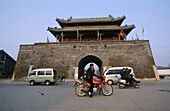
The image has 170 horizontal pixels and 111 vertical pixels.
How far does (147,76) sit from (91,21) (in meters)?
13.7

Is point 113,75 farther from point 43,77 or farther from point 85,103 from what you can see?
point 85,103

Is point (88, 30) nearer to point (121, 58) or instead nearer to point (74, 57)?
point (74, 57)

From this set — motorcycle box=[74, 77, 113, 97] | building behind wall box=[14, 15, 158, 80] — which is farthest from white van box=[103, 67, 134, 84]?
building behind wall box=[14, 15, 158, 80]

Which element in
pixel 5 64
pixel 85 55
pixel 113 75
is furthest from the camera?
pixel 5 64

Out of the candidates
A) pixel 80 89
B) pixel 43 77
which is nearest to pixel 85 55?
pixel 43 77

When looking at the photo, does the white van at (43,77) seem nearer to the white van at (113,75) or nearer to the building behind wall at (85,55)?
the white van at (113,75)

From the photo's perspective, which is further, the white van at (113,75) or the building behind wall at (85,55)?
the building behind wall at (85,55)

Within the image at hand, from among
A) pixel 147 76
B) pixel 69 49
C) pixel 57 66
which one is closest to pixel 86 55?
pixel 69 49

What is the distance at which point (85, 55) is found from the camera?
57.0 ft

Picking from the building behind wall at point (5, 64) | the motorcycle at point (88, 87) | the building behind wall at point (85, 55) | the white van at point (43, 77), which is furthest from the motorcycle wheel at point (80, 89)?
the building behind wall at point (5, 64)

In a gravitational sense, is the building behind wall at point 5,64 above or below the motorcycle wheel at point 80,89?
above

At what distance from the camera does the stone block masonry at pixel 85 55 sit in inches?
655

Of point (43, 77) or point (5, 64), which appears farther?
point (5, 64)

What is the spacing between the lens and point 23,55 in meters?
19.0
